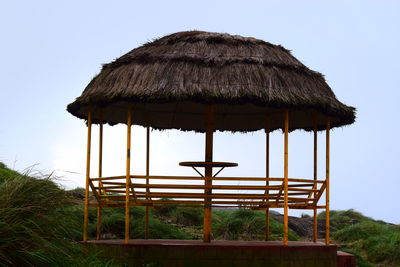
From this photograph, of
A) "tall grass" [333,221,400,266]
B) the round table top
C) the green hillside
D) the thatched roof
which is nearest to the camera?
the green hillside

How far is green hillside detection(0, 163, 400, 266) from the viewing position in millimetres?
8844

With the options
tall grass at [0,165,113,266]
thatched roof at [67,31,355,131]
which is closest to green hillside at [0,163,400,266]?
tall grass at [0,165,113,266]

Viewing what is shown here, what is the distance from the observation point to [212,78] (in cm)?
1170

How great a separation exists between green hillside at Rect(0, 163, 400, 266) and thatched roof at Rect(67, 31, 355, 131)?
219 centimetres

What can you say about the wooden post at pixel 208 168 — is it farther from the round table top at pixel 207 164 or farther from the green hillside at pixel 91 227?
the green hillside at pixel 91 227

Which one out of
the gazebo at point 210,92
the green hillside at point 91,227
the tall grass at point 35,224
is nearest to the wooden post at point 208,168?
the gazebo at point 210,92

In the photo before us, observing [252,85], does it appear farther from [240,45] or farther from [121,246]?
[121,246]

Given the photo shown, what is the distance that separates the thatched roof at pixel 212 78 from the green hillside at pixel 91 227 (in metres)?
2.19

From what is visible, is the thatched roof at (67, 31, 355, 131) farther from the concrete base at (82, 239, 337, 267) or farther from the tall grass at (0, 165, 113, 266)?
the tall grass at (0, 165, 113, 266)

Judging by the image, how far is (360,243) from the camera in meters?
19.2

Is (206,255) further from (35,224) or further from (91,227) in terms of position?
(91,227)

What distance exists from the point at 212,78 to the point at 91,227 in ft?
19.3

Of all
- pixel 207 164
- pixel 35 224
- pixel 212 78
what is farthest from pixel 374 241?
pixel 35 224

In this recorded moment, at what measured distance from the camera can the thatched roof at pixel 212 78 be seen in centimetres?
1148
